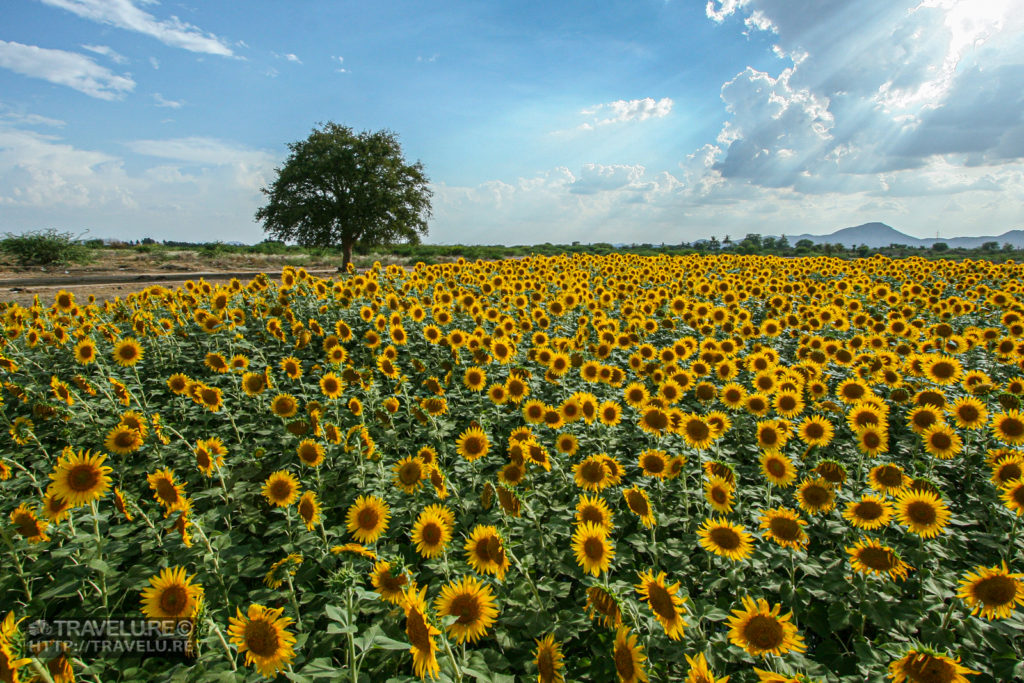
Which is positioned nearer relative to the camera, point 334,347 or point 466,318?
point 334,347

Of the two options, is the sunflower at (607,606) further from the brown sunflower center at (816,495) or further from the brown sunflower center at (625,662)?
the brown sunflower center at (816,495)

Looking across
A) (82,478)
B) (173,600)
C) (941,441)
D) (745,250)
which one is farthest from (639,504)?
(745,250)

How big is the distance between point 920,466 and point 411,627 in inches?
163

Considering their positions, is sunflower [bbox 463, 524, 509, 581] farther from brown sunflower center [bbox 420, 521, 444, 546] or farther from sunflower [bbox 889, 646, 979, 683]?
sunflower [bbox 889, 646, 979, 683]

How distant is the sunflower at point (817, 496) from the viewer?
304cm

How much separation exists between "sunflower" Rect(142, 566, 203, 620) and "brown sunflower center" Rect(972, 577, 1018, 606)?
4115 mm

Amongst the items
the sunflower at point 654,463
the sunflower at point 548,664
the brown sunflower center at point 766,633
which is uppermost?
the sunflower at point 654,463

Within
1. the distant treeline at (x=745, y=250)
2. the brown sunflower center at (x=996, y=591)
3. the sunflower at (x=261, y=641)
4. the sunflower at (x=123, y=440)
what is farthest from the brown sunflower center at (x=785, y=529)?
the distant treeline at (x=745, y=250)

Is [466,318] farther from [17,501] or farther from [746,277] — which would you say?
[746,277]

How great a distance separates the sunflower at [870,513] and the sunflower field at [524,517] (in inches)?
0.8

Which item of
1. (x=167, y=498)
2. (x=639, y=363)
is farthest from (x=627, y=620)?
(x=639, y=363)

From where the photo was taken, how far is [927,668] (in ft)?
6.24

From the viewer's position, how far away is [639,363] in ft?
19.4

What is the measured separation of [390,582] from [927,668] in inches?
96.0
